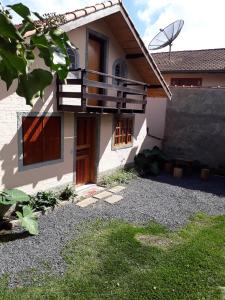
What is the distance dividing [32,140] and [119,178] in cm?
451

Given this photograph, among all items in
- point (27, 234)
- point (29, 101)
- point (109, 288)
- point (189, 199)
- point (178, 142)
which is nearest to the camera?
point (29, 101)

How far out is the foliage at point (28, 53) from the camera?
2.79 ft

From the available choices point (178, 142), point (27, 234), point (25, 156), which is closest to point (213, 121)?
point (178, 142)

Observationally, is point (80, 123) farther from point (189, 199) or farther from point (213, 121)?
point (213, 121)

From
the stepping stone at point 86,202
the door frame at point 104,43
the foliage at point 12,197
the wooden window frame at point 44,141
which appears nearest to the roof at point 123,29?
the door frame at point 104,43

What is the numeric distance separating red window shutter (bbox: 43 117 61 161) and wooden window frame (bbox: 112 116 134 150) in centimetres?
311

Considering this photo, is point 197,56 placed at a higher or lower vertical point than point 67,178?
higher

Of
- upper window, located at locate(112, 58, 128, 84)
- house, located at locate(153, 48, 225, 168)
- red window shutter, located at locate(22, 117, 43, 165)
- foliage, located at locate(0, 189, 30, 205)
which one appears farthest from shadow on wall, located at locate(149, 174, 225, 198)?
foliage, located at locate(0, 189, 30, 205)

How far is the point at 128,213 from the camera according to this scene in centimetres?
811

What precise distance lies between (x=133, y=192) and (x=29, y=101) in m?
9.32

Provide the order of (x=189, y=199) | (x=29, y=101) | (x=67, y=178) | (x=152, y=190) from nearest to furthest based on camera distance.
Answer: (x=29, y=101)
(x=67, y=178)
(x=189, y=199)
(x=152, y=190)

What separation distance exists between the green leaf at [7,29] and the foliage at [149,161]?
11.6m

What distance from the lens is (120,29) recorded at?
9984 mm

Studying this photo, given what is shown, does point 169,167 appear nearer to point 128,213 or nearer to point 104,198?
point 104,198
